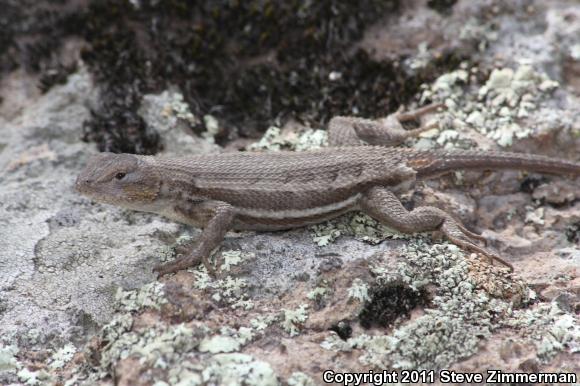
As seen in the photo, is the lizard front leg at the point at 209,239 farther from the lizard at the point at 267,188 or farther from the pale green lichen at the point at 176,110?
the pale green lichen at the point at 176,110

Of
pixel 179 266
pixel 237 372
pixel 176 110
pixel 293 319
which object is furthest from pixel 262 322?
pixel 176 110

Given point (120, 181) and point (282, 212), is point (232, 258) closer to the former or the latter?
point (282, 212)

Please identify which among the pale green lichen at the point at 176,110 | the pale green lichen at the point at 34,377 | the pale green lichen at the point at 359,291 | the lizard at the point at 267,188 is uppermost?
the pale green lichen at the point at 176,110

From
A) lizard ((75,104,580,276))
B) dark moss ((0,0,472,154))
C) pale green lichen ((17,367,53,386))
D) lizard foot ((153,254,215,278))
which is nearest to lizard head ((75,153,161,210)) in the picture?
lizard ((75,104,580,276))

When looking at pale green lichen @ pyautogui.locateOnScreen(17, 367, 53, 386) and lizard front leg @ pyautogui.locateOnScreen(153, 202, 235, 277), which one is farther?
lizard front leg @ pyautogui.locateOnScreen(153, 202, 235, 277)

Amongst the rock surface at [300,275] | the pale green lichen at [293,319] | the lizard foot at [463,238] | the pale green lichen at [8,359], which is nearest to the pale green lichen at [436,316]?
Answer: the rock surface at [300,275]

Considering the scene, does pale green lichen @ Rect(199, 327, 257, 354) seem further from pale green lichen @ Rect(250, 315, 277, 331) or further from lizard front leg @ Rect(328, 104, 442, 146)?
lizard front leg @ Rect(328, 104, 442, 146)

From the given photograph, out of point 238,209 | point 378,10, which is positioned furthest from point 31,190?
point 378,10
